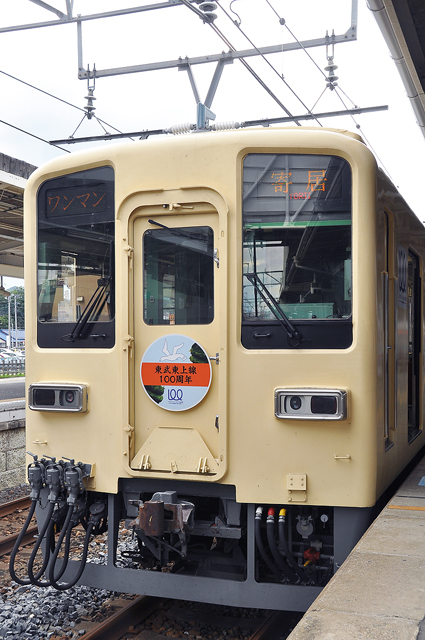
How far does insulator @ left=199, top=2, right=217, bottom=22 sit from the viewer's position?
6582mm

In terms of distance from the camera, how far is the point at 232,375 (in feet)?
12.8

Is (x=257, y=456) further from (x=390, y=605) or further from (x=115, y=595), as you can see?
(x=115, y=595)

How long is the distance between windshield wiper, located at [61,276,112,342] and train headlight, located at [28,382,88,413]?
0.34 metres

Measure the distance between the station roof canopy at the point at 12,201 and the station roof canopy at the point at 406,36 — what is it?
4.98m

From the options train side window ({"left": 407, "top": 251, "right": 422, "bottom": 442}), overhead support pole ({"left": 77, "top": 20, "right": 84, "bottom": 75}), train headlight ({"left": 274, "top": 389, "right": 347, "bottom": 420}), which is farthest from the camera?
overhead support pole ({"left": 77, "top": 20, "right": 84, "bottom": 75})

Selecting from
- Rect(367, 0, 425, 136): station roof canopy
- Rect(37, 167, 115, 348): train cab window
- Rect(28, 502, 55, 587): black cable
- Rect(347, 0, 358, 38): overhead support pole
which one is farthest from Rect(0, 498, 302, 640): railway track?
Rect(347, 0, 358, 38): overhead support pole

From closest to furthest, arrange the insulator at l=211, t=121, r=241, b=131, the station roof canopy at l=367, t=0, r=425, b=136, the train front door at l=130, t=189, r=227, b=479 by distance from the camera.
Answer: the train front door at l=130, t=189, r=227, b=479 → the station roof canopy at l=367, t=0, r=425, b=136 → the insulator at l=211, t=121, r=241, b=131

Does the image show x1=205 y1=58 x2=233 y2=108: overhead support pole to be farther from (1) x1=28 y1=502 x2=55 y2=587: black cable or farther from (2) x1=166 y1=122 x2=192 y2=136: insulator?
(1) x1=28 y1=502 x2=55 y2=587: black cable

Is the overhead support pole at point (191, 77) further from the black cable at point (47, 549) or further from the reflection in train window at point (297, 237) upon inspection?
the black cable at point (47, 549)

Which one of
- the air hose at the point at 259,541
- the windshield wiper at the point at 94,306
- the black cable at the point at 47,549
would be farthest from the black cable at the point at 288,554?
the windshield wiper at the point at 94,306

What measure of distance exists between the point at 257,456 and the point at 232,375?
1.68 ft

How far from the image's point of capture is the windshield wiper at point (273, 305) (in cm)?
382

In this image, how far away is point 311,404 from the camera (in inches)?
146

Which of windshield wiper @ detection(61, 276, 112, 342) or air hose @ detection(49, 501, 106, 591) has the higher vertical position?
windshield wiper @ detection(61, 276, 112, 342)
